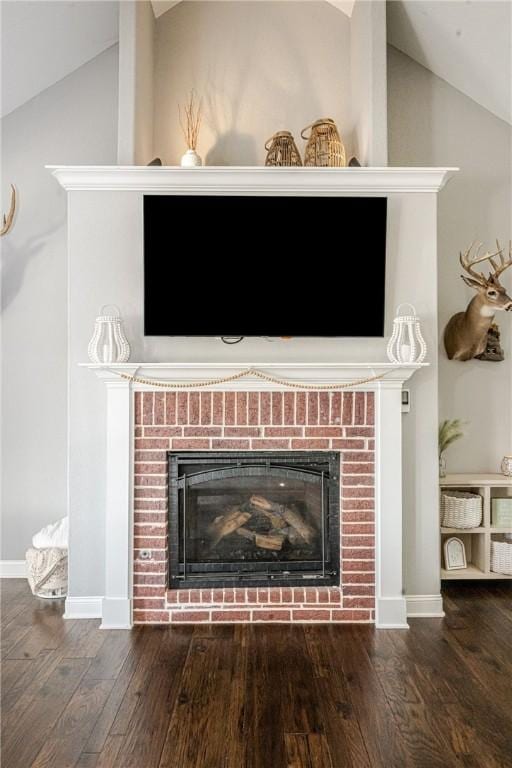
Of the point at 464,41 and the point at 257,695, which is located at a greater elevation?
the point at 464,41

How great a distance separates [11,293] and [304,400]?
6.50ft

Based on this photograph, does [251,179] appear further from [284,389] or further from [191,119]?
[284,389]

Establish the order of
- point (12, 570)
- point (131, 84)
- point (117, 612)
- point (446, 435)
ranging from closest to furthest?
1. point (117, 612)
2. point (131, 84)
3. point (446, 435)
4. point (12, 570)

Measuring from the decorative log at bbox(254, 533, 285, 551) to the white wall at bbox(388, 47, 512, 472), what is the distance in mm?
1279

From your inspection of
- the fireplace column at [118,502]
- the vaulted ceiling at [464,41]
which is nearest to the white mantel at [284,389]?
the fireplace column at [118,502]

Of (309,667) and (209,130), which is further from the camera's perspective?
(209,130)

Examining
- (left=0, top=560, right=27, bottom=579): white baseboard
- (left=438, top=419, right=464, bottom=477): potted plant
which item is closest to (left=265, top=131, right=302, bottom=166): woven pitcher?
(left=438, top=419, right=464, bottom=477): potted plant

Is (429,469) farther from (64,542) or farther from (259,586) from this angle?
(64,542)

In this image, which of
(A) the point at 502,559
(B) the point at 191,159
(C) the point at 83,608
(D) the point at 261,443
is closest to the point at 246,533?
(D) the point at 261,443

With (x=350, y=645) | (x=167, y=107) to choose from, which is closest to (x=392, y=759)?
(x=350, y=645)

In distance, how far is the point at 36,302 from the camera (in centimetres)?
376

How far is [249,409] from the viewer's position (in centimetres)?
310

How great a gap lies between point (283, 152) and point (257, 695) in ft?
8.77

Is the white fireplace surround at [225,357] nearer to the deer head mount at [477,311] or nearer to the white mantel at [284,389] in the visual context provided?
the white mantel at [284,389]
